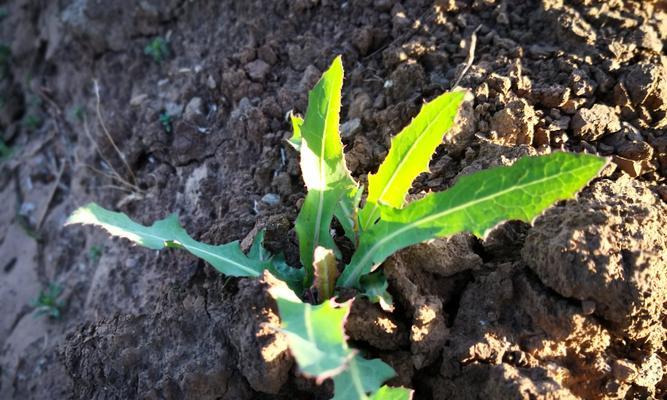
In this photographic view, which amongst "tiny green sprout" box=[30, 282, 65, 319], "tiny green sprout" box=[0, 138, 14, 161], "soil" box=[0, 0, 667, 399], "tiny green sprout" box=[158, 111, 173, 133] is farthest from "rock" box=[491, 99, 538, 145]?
"tiny green sprout" box=[0, 138, 14, 161]

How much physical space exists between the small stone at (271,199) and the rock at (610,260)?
999mm

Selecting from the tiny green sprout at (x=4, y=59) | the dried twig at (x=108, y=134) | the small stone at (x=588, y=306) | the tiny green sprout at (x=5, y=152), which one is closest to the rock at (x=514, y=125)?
the small stone at (x=588, y=306)

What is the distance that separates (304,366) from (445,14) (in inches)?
69.6

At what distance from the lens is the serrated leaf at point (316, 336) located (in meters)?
1.23

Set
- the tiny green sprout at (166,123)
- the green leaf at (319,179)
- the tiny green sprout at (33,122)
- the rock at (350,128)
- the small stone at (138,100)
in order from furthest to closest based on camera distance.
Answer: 1. the tiny green sprout at (33,122)
2. the small stone at (138,100)
3. the tiny green sprout at (166,123)
4. the rock at (350,128)
5. the green leaf at (319,179)

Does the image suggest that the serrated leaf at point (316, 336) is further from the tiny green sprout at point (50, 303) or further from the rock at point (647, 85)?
the tiny green sprout at point (50, 303)

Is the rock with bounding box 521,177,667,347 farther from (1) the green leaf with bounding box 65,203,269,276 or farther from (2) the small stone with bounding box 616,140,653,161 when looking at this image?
(1) the green leaf with bounding box 65,203,269,276

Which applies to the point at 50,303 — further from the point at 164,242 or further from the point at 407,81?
the point at 407,81

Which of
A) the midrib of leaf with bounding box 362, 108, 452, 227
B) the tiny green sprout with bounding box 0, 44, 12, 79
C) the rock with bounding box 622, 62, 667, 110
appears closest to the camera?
the midrib of leaf with bounding box 362, 108, 452, 227

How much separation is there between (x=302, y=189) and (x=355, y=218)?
47 centimetres

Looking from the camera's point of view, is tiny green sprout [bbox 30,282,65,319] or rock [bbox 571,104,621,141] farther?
tiny green sprout [bbox 30,282,65,319]

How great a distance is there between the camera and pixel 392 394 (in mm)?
1494

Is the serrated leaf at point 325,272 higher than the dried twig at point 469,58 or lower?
lower

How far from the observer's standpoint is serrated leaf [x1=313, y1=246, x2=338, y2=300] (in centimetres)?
158
